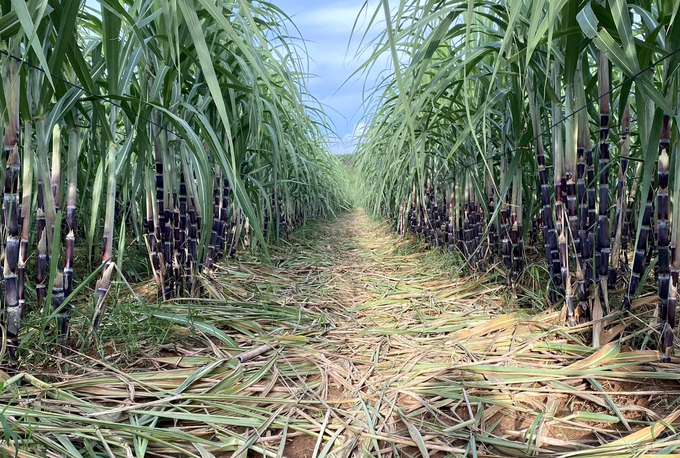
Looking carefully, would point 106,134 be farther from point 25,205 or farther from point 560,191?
point 560,191

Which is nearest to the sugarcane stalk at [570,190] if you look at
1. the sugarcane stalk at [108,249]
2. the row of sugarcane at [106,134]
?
the row of sugarcane at [106,134]

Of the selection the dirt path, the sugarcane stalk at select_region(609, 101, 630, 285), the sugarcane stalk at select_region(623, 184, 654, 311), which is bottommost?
the dirt path

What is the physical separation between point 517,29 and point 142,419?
1155 millimetres

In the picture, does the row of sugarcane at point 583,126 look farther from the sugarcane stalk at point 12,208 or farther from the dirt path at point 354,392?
the sugarcane stalk at point 12,208

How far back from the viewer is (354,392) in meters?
0.85

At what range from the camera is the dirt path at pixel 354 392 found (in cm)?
67

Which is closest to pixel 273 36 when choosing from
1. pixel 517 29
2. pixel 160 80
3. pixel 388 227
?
pixel 160 80

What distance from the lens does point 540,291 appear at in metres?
1.24

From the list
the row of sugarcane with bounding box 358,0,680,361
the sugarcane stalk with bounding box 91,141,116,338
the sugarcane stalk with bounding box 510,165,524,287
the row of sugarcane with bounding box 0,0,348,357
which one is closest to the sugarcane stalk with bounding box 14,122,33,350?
the row of sugarcane with bounding box 0,0,348,357

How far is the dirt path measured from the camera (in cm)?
67

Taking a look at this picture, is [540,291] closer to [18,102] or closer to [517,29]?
[517,29]

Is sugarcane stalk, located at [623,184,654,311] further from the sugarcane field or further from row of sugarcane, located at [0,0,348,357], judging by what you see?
row of sugarcane, located at [0,0,348,357]

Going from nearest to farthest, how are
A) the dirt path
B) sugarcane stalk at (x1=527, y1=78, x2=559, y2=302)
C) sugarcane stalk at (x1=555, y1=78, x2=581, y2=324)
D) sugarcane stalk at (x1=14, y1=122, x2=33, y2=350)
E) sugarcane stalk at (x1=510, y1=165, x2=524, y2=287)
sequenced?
1. the dirt path
2. sugarcane stalk at (x1=14, y1=122, x2=33, y2=350)
3. sugarcane stalk at (x1=555, y1=78, x2=581, y2=324)
4. sugarcane stalk at (x1=527, y1=78, x2=559, y2=302)
5. sugarcane stalk at (x1=510, y1=165, x2=524, y2=287)

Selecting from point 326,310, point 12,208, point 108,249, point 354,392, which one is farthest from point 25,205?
point 326,310
